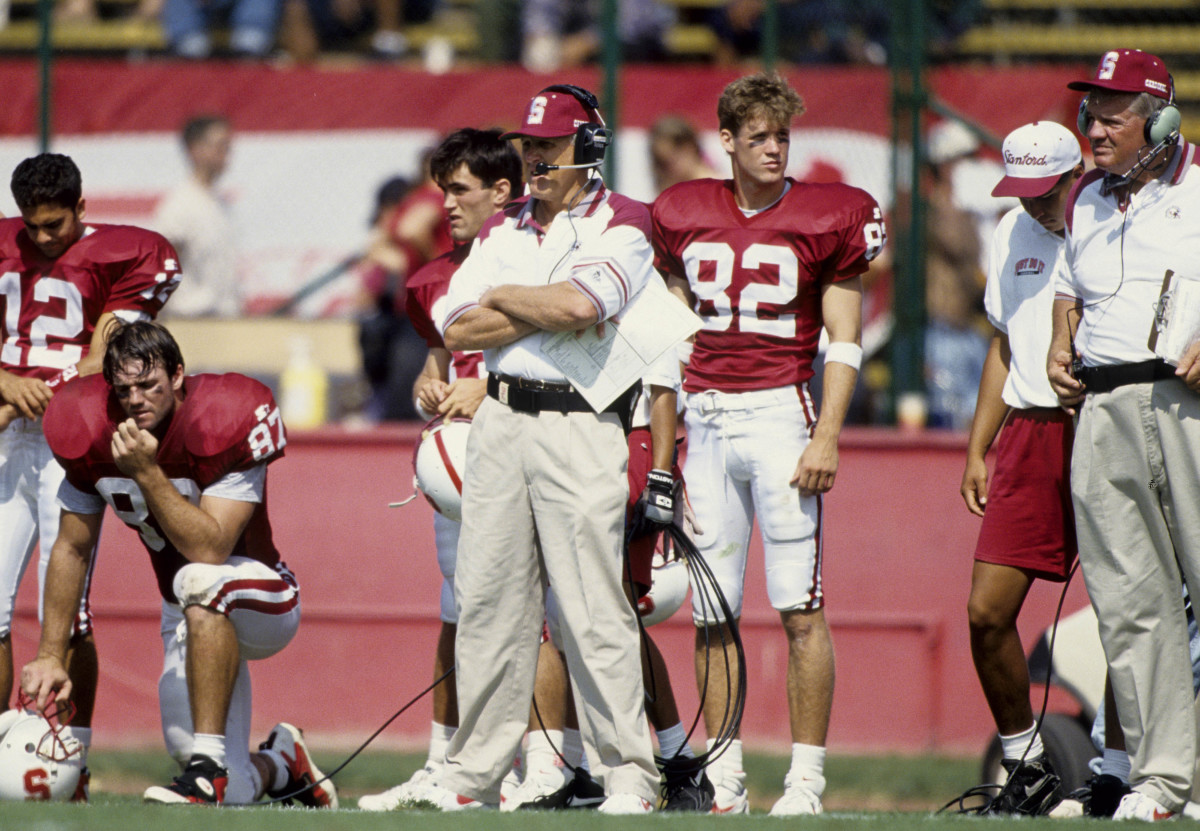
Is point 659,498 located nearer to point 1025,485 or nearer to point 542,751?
point 542,751

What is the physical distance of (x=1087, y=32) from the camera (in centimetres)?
930

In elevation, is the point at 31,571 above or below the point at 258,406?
below

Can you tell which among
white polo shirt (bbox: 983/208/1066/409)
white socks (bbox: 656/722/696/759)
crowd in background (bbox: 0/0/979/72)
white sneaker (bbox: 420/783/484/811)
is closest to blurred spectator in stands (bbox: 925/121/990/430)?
crowd in background (bbox: 0/0/979/72)

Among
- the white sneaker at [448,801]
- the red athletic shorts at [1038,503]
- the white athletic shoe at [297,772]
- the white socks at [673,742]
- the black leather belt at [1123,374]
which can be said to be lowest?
the white athletic shoe at [297,772]

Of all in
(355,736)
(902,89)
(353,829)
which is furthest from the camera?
(902,89)

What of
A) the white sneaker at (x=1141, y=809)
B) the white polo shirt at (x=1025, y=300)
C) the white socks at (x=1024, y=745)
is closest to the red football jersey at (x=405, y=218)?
the white polo shirt at (x=1025, y=300)

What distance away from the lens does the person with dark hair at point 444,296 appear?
5.20m

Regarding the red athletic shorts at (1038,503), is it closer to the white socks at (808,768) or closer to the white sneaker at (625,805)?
the white socks at (808,768)

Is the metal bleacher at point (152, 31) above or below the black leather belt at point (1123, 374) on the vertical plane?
above

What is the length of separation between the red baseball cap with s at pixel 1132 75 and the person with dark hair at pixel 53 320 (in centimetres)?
313

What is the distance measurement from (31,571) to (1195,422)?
5.34 m

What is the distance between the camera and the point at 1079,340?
4.46 meters

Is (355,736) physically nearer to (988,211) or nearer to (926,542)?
(926,542)

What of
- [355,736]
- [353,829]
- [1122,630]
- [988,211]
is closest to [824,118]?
[988,211]
